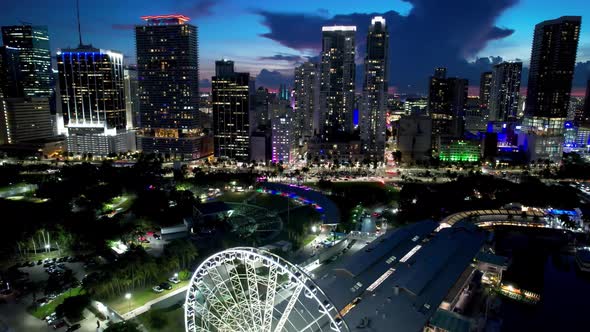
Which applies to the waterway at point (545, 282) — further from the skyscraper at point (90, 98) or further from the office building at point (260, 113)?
the skyscraper at point (90, 98)

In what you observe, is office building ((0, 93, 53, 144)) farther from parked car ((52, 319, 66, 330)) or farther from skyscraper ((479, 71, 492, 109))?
skyscraper ((479, 71, 492, 109))

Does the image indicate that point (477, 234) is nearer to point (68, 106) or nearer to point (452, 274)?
point (452, 274)

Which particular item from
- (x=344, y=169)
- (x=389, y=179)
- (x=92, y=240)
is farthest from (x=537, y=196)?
(x=92, y=240)

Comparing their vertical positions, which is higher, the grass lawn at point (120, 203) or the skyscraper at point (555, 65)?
the skyscraper at point (555, 65)

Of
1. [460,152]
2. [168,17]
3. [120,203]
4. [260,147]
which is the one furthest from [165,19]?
[460,152]

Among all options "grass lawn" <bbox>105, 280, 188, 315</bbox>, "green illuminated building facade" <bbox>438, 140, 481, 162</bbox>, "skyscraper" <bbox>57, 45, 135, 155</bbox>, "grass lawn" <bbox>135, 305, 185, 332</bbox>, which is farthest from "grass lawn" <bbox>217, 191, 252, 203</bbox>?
"green illuminated building facade" <bbox>438, 140, 481, 162</bbox>

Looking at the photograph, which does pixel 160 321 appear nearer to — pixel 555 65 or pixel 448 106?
pixel 448 106

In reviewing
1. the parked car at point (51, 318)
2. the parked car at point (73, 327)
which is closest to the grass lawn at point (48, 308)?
the parked car at point (51, 318)
